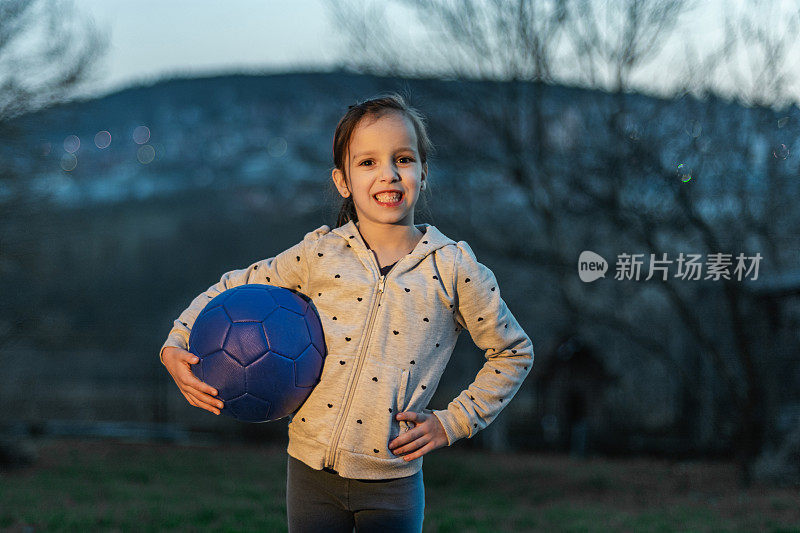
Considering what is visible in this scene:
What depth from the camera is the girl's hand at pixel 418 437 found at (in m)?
2.36

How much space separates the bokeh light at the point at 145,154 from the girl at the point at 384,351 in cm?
3414

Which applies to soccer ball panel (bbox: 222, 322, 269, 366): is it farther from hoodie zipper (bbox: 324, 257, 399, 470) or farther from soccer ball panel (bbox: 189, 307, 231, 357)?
hoodie zipper (bbox: 324, 257, 399, 470)

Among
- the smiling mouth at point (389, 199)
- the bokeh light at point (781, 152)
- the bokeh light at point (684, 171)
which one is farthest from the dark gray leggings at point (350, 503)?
the bokeh light at point (781, 152)

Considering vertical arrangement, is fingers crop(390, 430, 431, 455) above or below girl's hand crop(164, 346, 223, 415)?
below

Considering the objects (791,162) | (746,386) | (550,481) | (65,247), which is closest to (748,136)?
(791,162)

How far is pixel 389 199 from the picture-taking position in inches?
97.8

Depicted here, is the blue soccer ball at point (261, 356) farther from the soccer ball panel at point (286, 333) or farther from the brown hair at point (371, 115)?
the brown hair at point (371, 115)

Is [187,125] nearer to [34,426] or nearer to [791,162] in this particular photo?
[34,426]

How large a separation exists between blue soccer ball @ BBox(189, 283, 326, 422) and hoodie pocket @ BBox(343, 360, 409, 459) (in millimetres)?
176

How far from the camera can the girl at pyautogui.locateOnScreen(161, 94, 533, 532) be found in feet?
7.83

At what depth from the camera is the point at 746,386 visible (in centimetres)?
986

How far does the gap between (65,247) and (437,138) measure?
24.7ft

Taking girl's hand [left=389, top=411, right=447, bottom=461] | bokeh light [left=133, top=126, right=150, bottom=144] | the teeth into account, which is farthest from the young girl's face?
bokeh light [left=133, top=126, right=150, bottom=144]

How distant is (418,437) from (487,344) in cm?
39
